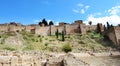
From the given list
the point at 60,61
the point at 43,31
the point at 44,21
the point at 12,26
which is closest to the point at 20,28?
the point at 12,26

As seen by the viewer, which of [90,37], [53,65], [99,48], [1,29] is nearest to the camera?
[53,65]

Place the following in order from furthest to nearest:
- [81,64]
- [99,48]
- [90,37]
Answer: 1. [90,37]
2. [99,48]
3. [81,64]

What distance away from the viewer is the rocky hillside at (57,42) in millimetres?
31478

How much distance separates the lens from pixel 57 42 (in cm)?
3691

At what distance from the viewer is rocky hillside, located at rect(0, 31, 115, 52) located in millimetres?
31478

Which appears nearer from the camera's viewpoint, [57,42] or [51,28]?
[57,42]

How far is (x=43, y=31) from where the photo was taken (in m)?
45.2

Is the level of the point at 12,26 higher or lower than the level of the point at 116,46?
higher

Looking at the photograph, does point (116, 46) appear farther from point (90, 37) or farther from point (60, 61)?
point (60, 61)

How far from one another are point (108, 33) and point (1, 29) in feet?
69.4

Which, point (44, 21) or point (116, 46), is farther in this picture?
point (44, 21)

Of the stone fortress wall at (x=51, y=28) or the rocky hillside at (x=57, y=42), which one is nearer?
the rocky hillside at (x=57, y=42)

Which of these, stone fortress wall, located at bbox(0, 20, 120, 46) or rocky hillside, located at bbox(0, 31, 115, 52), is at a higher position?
stone fortress wall, located at bbox(0, 20, 120, 46)

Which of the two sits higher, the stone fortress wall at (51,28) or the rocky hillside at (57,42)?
the stone fortress wall at (51,28)
